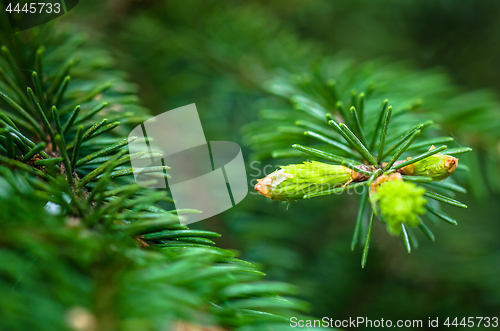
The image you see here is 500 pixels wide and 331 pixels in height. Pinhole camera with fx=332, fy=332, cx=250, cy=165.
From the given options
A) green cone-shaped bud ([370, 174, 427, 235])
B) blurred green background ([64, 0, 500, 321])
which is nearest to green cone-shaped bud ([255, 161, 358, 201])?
green cone-shaped bud ([370, 174, 427, 235])

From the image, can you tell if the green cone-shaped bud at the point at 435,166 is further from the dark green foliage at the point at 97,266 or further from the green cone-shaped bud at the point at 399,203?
the dark green foliage at the point at 97,266

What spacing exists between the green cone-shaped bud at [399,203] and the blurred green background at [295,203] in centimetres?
44

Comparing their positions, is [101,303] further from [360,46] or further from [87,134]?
[360,46]

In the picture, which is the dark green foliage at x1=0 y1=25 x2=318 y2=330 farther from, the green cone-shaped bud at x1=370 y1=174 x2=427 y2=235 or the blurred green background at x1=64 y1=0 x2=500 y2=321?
the blurred green background at x1=64 y1=0 x2=500 y2=321

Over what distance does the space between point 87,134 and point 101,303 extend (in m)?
0.25

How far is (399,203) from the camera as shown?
1.12 ft

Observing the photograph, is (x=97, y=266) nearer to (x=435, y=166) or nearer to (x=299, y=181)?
(x=299, y=181)

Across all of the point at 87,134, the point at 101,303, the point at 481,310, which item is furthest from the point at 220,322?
the point at 481,310

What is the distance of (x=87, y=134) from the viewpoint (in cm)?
42

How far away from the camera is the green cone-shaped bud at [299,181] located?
399mm

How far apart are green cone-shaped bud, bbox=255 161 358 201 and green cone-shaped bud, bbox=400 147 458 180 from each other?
100 mm

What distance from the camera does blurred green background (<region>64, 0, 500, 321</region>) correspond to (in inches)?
33.0

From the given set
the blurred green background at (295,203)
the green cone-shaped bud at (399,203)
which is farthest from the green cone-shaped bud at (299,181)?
the blurred green background at (295,203)

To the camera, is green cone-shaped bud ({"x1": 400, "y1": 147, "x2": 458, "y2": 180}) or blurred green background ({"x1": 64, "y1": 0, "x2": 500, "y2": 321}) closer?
green cone-shaped bud ({"x1": 400, "y1": 147, "x2": 458, "y2": 180})
